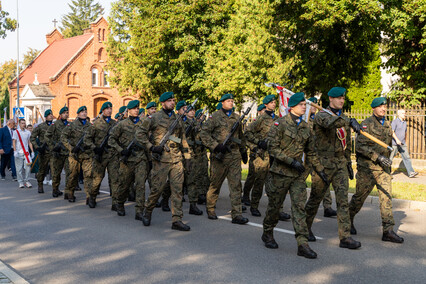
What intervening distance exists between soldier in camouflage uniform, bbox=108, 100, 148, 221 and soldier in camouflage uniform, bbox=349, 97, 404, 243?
11.7 feet

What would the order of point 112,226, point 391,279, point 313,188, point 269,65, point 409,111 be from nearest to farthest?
point 391,279, point 313,188, point 112,226, point 409,111, point 269,65

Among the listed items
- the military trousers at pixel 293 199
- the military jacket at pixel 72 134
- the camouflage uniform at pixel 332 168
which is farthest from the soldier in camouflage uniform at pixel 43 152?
the camouflage uniform at pixel 332 168

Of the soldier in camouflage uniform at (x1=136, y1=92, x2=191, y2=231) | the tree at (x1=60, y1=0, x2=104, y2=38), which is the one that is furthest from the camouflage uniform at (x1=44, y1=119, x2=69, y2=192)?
the tree at (x1=60, y1=0, x2=104, y2=38)

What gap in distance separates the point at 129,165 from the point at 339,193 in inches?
163

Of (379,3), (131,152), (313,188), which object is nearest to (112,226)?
(131,152)

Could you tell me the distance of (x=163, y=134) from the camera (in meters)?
8.30

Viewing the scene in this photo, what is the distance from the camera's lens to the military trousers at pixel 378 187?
7191 millimetres

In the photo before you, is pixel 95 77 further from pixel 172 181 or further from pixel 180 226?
pixel 180 226

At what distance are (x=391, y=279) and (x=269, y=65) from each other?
67.4ft

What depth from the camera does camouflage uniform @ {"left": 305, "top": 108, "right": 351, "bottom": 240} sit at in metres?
6.81

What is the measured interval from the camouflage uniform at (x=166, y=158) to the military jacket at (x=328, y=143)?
2236mm

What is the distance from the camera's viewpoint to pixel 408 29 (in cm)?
1803

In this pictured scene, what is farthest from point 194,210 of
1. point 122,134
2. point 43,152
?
point 43,152

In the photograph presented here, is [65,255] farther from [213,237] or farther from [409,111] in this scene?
[409,111]
